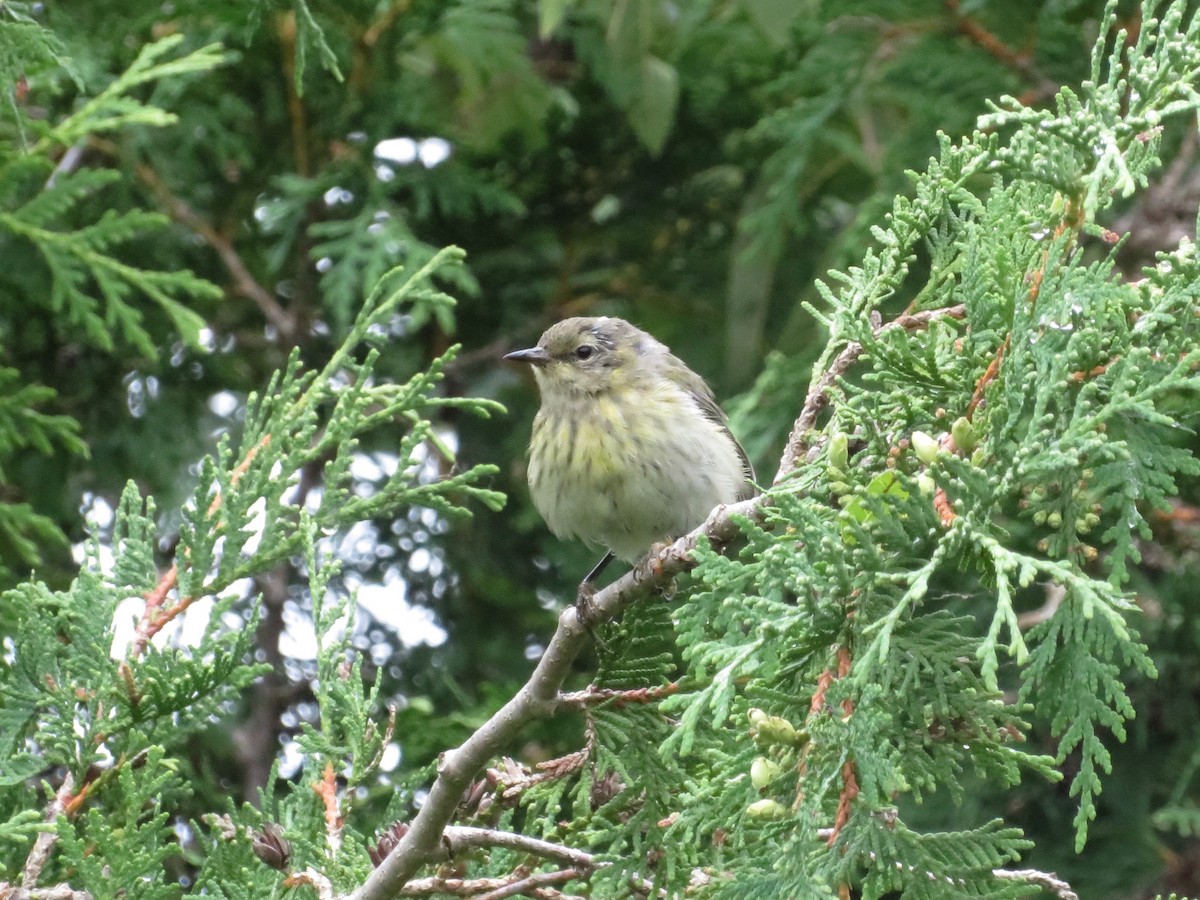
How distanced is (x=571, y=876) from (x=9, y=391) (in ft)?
8.70

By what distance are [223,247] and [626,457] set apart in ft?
6.80

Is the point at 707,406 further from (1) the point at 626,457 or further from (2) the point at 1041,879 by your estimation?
(2) the point at 1041,879

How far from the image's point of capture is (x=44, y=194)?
399cm

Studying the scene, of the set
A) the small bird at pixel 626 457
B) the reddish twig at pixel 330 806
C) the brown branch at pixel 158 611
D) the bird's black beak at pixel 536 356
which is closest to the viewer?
the reddish twig at pixel 330 806

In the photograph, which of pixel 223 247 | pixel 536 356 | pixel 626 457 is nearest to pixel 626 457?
pixel 626 457

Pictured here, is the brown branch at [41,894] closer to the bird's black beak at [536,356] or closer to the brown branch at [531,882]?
the brown branch at [531,882]

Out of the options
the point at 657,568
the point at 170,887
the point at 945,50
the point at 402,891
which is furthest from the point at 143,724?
the point at 945,50

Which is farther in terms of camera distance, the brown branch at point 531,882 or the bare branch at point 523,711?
the brown branch at point 531,882

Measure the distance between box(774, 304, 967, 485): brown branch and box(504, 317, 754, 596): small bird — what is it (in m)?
1.40

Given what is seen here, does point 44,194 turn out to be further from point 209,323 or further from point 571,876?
point 571,876

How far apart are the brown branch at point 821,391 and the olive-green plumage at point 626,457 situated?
1.40 metres

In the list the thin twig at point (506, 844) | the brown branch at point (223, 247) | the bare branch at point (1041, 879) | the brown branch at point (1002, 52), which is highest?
the brown branch at point (1002, 52)

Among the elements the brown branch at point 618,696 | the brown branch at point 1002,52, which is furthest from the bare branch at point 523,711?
the brown branch at point 1002,52

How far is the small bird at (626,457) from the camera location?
13.3 feet
